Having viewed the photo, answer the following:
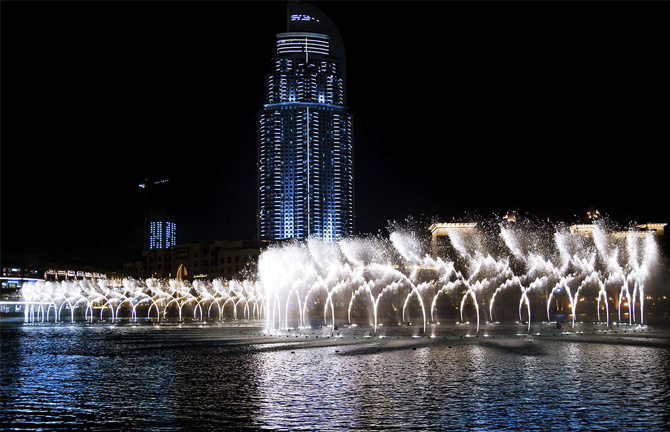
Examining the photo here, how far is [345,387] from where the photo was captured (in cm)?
2217

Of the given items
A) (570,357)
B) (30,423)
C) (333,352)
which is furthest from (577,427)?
(333,352)

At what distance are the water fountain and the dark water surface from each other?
45.6 meters

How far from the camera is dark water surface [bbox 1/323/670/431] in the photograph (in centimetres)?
1709

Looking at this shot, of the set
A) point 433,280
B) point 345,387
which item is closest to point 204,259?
point 433,280

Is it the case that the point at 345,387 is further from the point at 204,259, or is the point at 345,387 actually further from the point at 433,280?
the point at 204,259

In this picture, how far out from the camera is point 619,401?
19344 mm

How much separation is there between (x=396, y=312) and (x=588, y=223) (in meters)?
45.7

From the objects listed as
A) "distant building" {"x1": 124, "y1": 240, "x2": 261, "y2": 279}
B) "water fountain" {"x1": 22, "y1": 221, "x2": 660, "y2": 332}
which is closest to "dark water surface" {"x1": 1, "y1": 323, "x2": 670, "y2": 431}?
"water fountain" {"x1": 22, "y1": 221, "x2": 660, "y2": 332}

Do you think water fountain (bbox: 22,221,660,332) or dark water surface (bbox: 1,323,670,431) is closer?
dark water surface (bbox: 1,323,670,431)

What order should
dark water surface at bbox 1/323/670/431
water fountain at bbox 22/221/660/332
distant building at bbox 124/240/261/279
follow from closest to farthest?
1. dark water surface at bbox 1/323/670/431
2. water fountain at bbox 22/221/660/332
3. distant building at bbox 124/240/261/279

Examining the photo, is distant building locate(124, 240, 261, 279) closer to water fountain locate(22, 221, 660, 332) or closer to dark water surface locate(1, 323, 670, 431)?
water fountain locate(22, 221, 660, 332)

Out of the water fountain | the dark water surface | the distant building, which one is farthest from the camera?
the distant building

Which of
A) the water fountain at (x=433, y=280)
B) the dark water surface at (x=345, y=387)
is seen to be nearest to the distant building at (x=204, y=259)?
the water fountain at (x=433, y=280)

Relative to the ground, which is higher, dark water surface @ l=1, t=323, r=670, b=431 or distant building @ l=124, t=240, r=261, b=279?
distant building @ l=124, t=240, r=261, b=279
